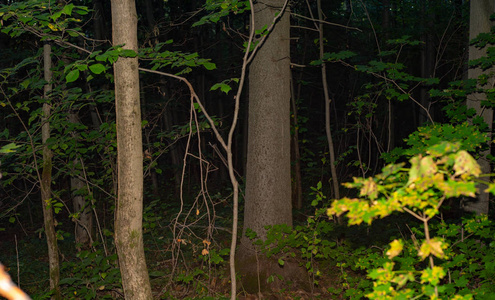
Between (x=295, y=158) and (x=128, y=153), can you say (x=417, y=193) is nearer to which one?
(x=128, y=153)

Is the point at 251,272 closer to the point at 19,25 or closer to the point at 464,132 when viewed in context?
the point at 464,132

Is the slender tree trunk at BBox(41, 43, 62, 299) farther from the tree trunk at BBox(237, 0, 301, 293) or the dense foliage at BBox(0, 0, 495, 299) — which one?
the tree trunk at BBox(237, 0, 301, 293)

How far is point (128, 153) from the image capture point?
12.1 ft

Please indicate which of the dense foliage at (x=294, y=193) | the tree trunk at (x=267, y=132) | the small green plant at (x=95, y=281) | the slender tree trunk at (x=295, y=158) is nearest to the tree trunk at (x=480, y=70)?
the dense foliage at (x=294, y=193)

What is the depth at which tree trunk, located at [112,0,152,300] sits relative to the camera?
12.0 feet

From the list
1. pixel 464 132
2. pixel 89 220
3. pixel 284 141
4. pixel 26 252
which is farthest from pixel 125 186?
pixel 26 252

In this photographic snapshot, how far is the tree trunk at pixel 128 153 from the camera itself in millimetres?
3662

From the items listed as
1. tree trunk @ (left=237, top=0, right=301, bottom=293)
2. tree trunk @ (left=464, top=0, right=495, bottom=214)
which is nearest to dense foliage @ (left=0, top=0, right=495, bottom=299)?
tree trunk @ (left=464, top=0, right=495, bottom=214)

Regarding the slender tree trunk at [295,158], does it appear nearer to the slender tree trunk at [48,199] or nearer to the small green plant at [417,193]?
the slender tree trunk at [48,199]

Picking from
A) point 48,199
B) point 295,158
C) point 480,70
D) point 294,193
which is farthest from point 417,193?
point 294,193

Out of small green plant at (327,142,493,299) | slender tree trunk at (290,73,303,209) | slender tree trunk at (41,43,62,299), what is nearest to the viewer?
small green plant at (327,142,493,299)

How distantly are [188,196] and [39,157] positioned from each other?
9.03 metres

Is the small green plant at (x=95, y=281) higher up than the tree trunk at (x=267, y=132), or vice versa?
the tree trunk at (x=267, y=132)

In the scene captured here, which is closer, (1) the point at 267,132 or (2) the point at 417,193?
(2) the point at 417,193
